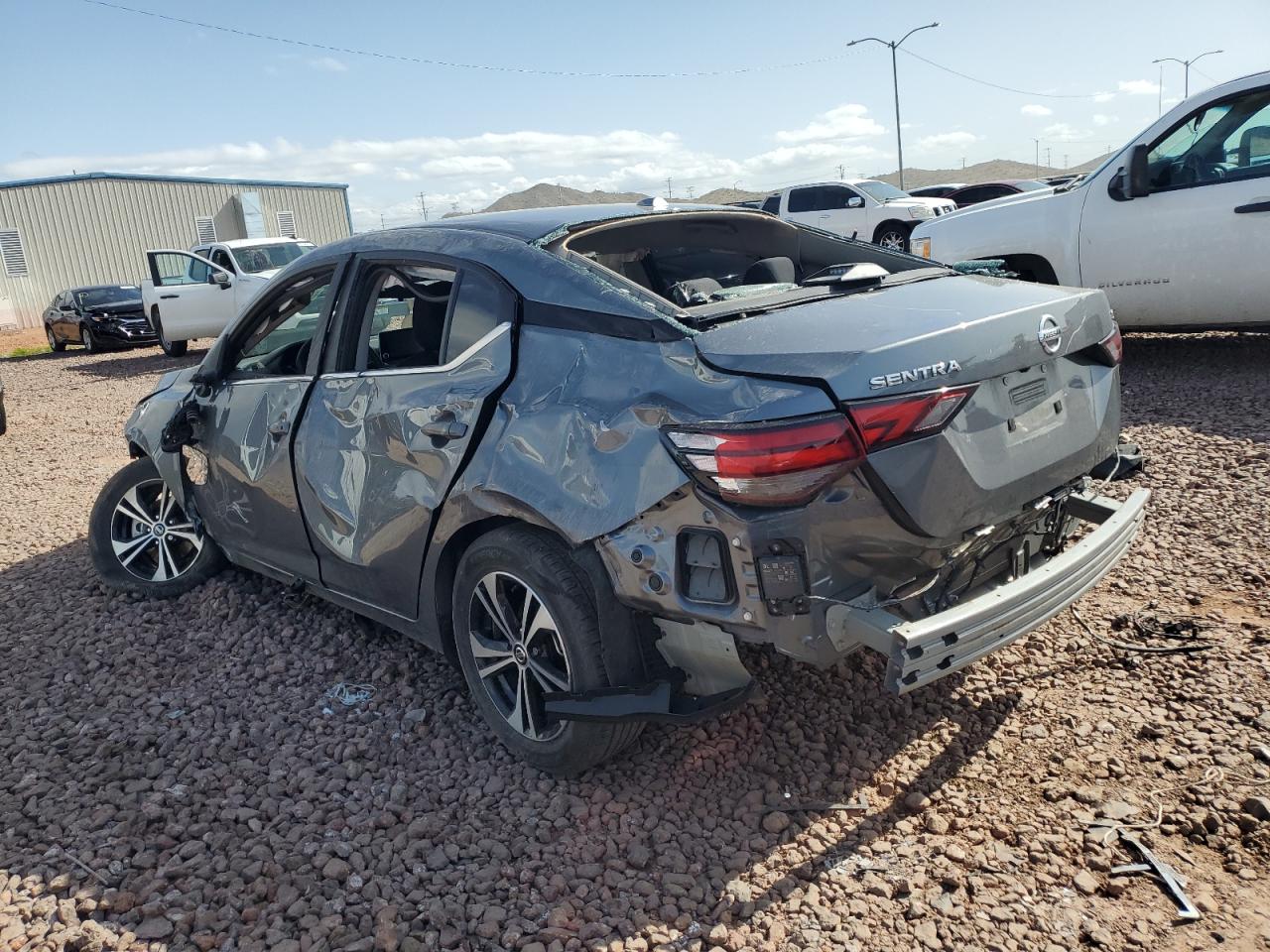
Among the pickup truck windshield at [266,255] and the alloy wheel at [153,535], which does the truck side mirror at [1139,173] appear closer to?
the alloy wheel at [153,535]

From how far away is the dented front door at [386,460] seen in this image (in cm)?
317

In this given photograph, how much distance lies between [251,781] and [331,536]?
0.94 m

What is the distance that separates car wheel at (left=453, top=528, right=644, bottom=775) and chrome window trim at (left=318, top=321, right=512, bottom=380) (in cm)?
59

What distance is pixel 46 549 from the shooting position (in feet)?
19.7

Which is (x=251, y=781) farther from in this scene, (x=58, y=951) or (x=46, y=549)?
(x=46, y=549)

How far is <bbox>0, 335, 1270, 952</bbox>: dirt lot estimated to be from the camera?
258 centimetres

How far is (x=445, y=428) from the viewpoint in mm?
3191

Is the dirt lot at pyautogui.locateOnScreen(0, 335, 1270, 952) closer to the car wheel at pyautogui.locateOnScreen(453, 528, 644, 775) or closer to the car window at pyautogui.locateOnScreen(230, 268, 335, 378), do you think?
the car wheel at pyautogui.locateOnScreen(453, 528, 644, 775)

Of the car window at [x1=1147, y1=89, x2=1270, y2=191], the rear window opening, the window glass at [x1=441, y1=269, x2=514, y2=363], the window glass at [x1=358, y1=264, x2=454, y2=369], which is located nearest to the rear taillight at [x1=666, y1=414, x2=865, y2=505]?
the rear window opening

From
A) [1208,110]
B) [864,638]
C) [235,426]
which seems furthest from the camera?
[1208,110]

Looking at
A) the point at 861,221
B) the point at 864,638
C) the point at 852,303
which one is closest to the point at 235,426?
the point at 852,303

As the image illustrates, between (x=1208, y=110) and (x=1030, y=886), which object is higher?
(x=1208, y=110)

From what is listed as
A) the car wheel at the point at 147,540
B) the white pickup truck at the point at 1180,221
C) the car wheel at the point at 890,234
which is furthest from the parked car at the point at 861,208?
the car wheel at the point at 147,540

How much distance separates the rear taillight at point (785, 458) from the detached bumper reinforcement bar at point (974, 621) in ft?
1.12
